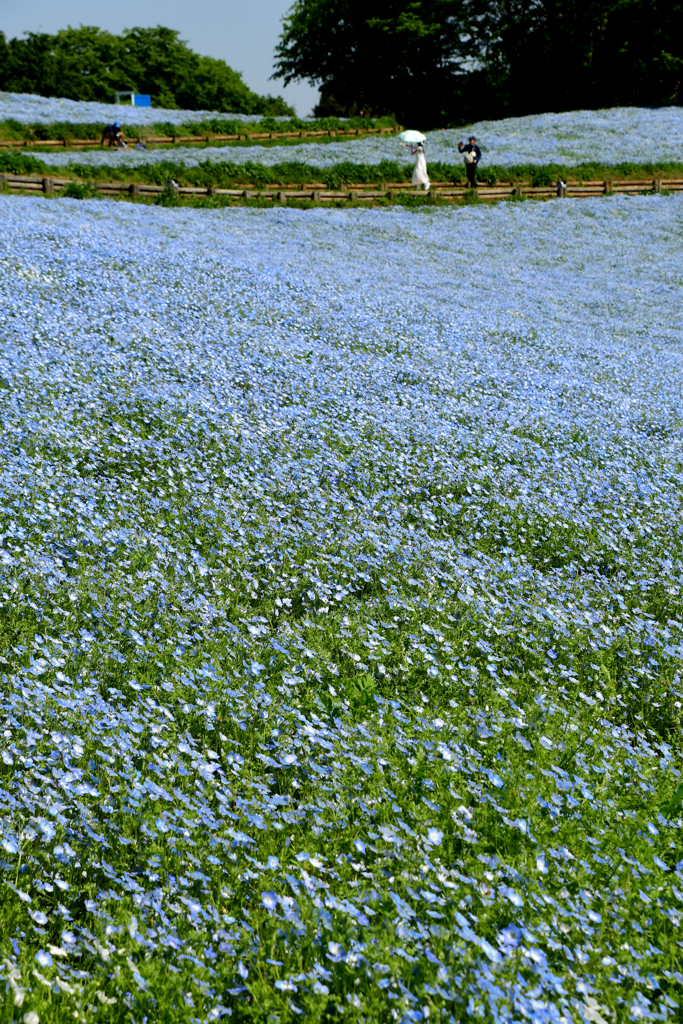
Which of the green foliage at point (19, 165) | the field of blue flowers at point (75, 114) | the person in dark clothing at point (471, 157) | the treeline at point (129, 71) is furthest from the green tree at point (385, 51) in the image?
the green foliage at point (19, 165)

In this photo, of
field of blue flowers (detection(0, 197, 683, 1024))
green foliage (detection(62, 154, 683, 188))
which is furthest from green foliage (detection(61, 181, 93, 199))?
field of blue flowers (detection(0, 197, 683, 1024))

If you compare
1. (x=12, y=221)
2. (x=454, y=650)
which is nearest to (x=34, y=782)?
(x=454, y=650)

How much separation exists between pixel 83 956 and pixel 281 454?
629cm

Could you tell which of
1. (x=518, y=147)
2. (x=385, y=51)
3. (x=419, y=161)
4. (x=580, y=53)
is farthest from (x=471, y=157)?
(x=385, y=51)

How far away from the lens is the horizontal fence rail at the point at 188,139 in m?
42.6

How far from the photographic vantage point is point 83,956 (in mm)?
3473

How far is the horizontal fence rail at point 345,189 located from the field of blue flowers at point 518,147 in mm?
4118

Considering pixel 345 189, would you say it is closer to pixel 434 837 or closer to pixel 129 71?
pixel 434 837

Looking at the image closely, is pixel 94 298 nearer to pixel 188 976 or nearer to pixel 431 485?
pixel 431 485

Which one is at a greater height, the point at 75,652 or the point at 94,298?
the point at 94,298

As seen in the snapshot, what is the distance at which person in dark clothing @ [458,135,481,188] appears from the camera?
36.1m

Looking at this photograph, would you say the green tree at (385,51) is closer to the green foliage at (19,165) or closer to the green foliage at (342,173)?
the green foliage at (342,173)

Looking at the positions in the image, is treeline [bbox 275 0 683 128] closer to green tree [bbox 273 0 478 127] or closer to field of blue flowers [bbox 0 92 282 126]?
green tree [bbox 273 0 478 127]

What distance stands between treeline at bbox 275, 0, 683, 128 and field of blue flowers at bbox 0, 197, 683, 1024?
68197 millimetres
